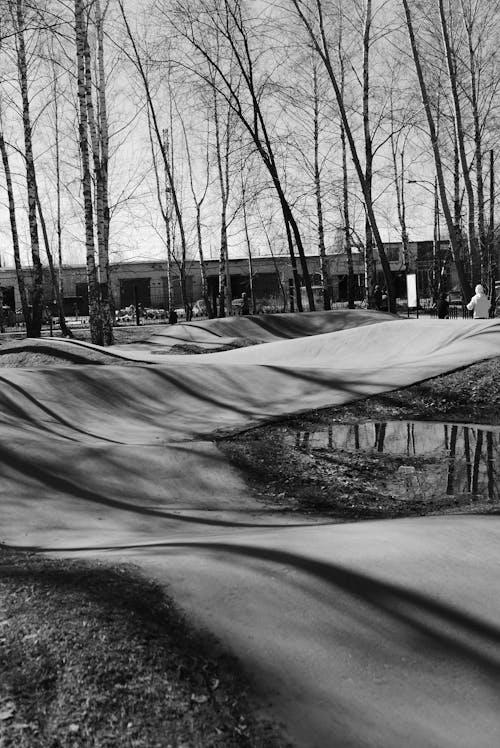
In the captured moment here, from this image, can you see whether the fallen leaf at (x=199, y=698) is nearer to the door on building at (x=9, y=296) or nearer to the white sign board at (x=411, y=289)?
the white sign board at (x=411, y=289)

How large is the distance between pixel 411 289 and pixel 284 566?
24.8 m

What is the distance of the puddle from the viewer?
5.52 m

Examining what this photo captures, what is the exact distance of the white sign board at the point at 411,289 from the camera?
26188 millimetres

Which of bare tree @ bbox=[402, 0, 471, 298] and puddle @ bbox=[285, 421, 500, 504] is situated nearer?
puddle @ bbox=[285, 421, 500, 504]

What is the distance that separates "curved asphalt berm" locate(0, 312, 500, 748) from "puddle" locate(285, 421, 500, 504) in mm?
1043

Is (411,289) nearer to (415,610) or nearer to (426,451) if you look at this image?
(426,451)

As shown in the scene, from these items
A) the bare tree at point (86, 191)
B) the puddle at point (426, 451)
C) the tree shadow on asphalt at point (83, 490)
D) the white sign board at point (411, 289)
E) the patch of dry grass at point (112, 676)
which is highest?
the bare tree at point (86, 191)

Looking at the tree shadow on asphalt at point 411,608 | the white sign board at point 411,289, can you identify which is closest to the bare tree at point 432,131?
the white sign board at point 411,289

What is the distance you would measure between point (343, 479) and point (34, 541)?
9.50 feet

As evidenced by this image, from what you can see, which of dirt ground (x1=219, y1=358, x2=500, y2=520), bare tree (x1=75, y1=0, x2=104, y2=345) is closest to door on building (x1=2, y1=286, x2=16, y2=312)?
bare tree (x1=75, y1=0, x2=104, y2=345)

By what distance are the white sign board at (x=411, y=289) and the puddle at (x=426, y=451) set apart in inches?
750

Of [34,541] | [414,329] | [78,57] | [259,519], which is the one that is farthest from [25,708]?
[78,57]

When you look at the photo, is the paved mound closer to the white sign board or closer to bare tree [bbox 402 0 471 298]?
bare tree [bbox 402 0 471 298]

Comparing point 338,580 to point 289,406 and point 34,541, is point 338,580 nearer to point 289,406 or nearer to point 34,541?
point 34,541
